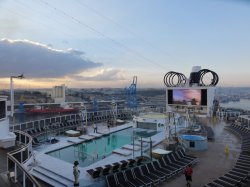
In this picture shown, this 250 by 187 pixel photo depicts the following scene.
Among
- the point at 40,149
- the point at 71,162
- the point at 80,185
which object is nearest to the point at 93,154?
the point at 71,162

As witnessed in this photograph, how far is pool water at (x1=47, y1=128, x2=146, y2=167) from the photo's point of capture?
12.3m

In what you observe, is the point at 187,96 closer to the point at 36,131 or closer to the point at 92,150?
the point at 92,150

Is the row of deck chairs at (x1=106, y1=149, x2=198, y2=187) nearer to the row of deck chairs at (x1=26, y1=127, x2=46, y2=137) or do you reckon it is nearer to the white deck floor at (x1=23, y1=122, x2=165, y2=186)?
the white deck floor at (x1=23, y1=122, x2=165, y2=186)

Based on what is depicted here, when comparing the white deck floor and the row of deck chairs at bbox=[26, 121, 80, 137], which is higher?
the row of deck chairs at bbox=[26, 121, 80, 137]

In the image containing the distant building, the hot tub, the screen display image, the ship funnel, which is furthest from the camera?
the distant building

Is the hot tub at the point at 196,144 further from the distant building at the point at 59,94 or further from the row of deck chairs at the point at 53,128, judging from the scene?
the distant building at the point at 59,94

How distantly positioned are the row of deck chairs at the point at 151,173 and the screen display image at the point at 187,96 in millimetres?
4408

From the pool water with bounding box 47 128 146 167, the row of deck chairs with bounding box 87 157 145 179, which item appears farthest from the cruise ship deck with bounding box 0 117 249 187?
the pool water with bounding box 47 128 146 167

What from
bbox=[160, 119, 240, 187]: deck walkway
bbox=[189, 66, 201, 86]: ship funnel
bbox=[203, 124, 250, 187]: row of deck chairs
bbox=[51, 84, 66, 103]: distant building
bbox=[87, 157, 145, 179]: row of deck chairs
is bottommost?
bbox=[160, 119, 240, 187]: deck walkway

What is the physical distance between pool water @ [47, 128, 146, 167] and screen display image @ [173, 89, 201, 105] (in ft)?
14.4

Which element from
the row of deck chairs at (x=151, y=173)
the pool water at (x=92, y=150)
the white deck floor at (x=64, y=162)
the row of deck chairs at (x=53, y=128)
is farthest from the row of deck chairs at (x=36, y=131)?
the row of deck chairs at (x=151, y=173)

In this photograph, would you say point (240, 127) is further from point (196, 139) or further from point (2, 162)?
point (2, 162)

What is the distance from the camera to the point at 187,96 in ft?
50.1

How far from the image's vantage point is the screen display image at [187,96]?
1488 cm
